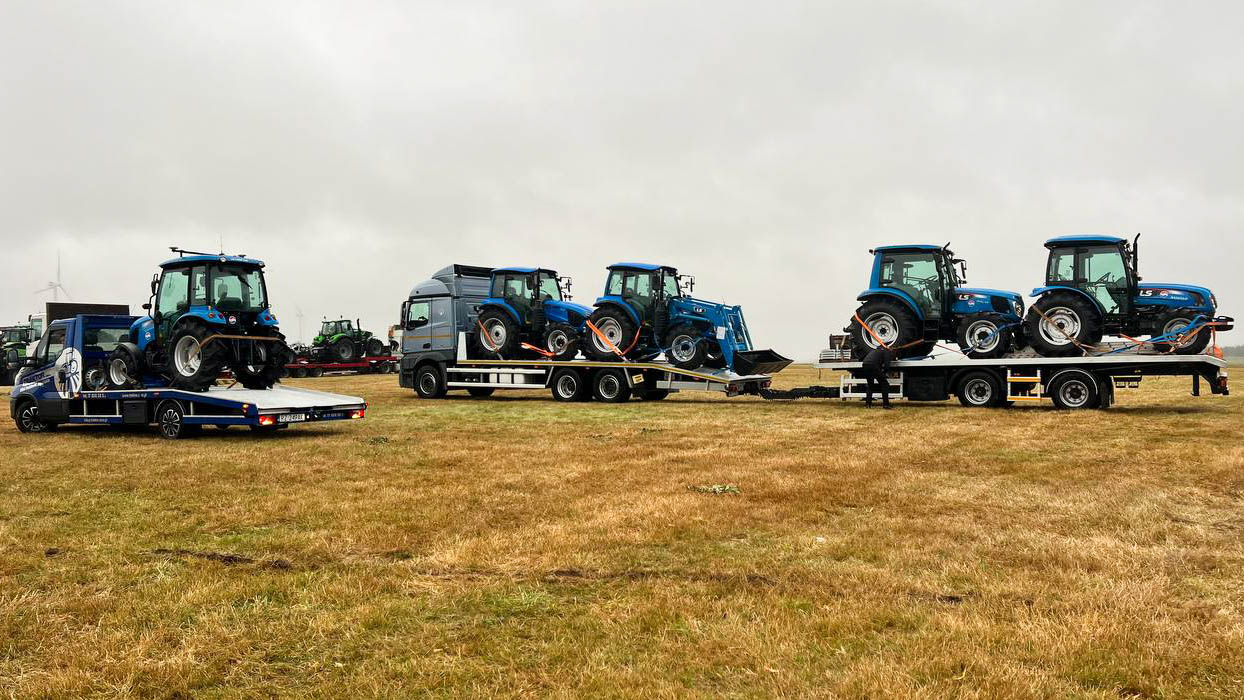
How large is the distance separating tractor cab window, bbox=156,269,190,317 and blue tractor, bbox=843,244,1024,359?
519 inches

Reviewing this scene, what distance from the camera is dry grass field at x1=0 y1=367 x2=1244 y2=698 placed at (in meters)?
4.06

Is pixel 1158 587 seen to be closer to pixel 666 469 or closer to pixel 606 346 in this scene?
pixel 666 469

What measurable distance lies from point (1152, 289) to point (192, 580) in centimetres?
1778

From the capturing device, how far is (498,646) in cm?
439

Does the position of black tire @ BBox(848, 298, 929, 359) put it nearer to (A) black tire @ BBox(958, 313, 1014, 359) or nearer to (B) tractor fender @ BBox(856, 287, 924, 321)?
(B) tractor fender @ BBox(856, 287, 924, 321)

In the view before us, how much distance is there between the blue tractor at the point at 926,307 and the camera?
18656mm

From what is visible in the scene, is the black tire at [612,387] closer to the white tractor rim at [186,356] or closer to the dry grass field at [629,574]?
the white tractor rim at [186,356]

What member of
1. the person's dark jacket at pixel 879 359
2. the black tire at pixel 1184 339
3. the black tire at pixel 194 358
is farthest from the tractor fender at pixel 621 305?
the black tire at pixel 1184 339

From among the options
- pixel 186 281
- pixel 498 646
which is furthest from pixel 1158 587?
pixel 186 281

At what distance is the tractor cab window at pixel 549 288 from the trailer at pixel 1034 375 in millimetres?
7542

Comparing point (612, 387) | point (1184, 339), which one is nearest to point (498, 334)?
point (612, 387)

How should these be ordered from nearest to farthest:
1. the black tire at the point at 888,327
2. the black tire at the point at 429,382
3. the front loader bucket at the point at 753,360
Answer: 1. the black tire at the point at 888,327
2. the front loader bucket at the point at 753,360
3. the black tire at the point at 429,382

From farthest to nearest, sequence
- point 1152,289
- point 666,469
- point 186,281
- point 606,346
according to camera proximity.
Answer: point 606,346 < point 1152,289 < point 186,281 < point 666,469

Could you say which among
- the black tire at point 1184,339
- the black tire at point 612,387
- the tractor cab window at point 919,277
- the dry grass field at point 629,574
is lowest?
the dry grass field at point 629,574
